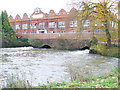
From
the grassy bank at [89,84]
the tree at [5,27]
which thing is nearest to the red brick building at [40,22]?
the tree at [5,27]

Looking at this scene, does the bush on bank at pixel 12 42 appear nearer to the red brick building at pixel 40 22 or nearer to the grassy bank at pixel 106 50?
the red brick building at pixel 40 22

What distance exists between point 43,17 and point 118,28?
105 feet

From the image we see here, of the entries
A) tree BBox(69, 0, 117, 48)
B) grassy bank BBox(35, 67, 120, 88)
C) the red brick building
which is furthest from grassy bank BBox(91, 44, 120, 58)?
the red brick building

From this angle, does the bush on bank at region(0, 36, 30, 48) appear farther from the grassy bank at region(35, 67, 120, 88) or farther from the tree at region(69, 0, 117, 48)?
the grassy bank at region(35, 67, 120, 88)

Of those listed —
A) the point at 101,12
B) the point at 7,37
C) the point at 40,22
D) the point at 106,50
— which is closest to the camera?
the point at 101,12

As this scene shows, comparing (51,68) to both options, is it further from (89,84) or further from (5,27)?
(5,27)

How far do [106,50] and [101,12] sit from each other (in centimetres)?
438

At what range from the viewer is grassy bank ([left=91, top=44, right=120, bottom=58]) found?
1909cm

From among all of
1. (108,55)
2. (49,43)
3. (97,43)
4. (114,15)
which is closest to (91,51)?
(97,43)

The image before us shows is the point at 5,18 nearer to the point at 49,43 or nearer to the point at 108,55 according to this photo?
the point at 49,43

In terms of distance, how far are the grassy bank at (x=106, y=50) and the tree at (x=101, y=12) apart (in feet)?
2.35

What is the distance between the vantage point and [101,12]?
1942 centimetres

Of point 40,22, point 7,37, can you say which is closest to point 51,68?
point 7,37

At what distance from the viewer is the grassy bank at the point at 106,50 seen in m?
19.1
